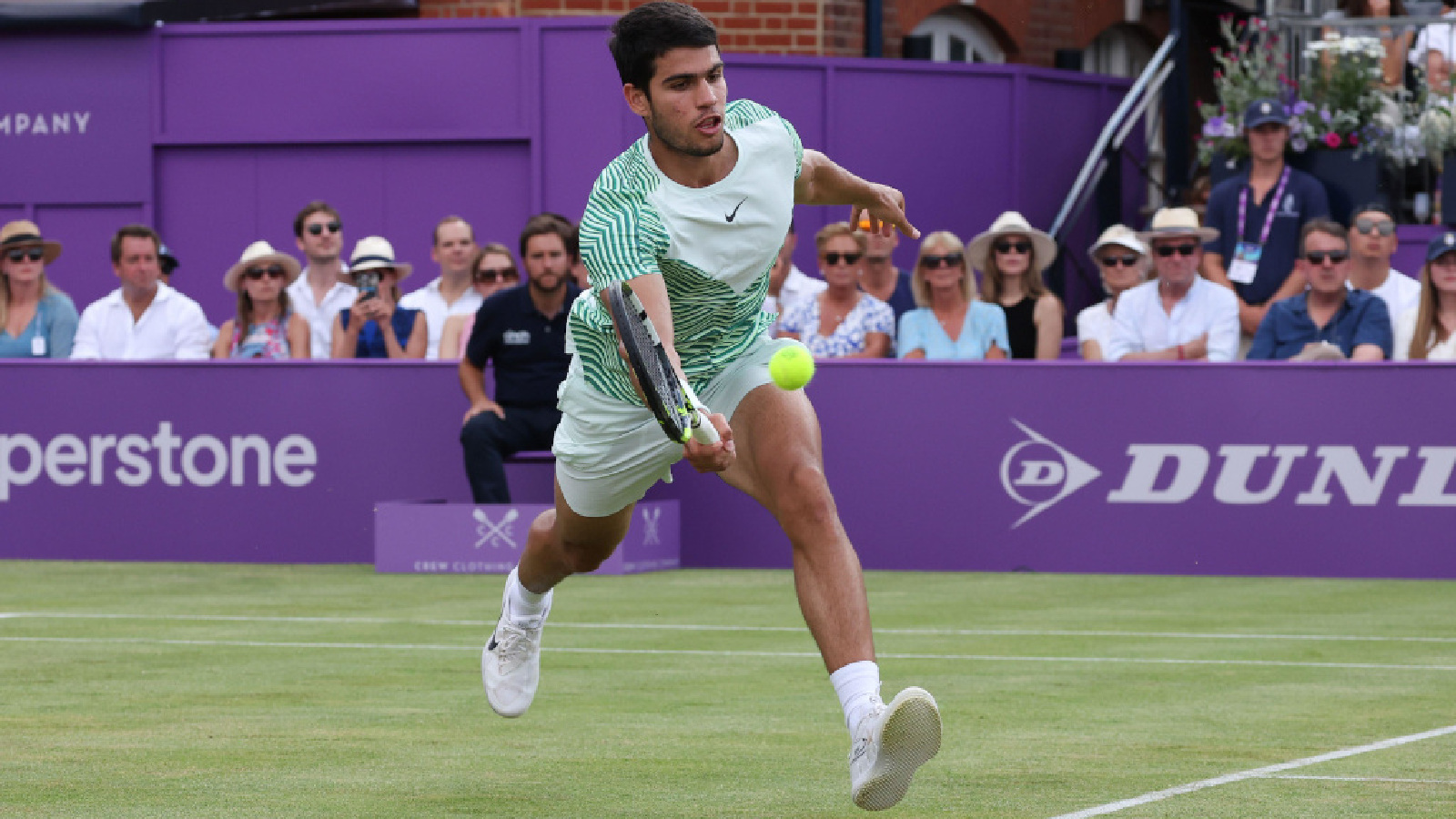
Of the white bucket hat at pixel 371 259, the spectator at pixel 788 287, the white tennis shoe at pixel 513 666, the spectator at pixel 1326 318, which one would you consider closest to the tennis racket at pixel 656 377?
the white tennis shoe at pixel 513 666

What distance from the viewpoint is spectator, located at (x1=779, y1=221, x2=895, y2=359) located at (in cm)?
1347

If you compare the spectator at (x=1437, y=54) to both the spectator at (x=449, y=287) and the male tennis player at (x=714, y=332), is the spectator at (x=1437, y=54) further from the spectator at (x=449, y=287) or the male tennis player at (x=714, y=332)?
the male tennis player at (x=714, y=332)

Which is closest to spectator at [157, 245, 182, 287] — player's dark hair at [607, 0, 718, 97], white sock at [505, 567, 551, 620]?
white sock at [505, 567, 551, 620]

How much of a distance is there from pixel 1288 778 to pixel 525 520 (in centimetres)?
684

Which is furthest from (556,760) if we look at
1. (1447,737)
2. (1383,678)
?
(1383,678)

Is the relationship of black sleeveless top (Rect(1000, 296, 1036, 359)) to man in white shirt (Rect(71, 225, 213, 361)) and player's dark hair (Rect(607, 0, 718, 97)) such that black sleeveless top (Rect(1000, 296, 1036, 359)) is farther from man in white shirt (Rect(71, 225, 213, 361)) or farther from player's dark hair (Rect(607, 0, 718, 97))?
player's dark hair (Rect(607, 0, 718, 97))

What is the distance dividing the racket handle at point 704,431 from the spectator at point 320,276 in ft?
30.1

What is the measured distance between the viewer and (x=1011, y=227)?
45.6 feet

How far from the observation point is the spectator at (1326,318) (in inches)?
499

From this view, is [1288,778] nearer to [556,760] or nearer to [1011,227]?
[556,760]

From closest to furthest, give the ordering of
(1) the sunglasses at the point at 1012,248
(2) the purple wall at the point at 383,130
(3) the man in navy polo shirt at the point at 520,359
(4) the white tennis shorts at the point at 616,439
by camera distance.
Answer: (4) the white tennis shorts at the point at 616,439
(3) the man in navy polo shirt at the point at 520,359
(1) the sunglasses at the point at 1012,248
(2) the purple wall at the point at 383,130

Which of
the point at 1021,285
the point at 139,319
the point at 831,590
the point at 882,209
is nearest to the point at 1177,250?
the point at 1021,285

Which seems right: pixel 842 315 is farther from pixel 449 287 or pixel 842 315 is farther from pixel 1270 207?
pixel 1270 207

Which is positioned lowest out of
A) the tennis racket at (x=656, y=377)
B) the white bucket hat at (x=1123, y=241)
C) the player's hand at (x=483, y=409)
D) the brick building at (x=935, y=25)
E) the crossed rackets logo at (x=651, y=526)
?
the crossed rackets logo at (x=651, y=526)
